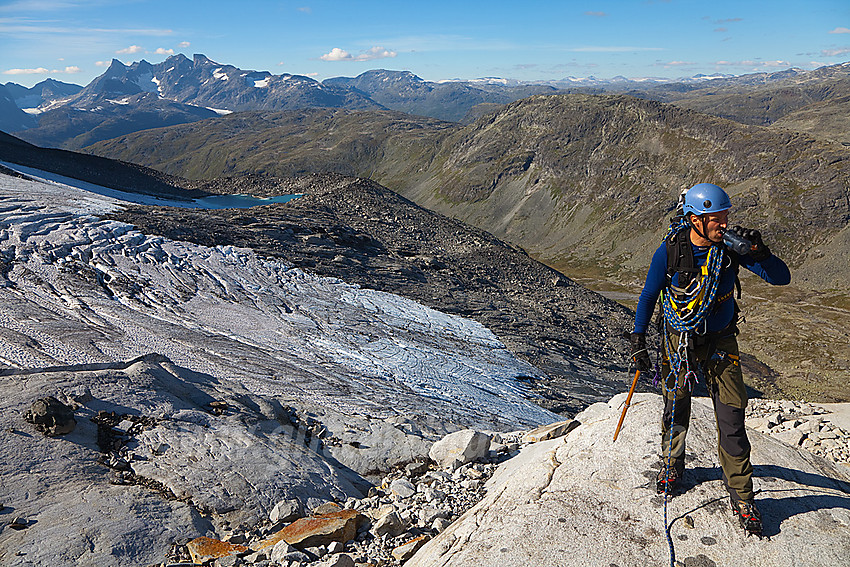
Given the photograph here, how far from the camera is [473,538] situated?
277 inches

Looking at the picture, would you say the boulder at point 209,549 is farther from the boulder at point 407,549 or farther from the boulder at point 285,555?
the boulder at point 407,549

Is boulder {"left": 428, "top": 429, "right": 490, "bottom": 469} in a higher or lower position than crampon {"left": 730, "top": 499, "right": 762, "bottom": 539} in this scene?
lower

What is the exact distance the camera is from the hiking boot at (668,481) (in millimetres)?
7449

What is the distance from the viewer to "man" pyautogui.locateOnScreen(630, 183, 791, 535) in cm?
686

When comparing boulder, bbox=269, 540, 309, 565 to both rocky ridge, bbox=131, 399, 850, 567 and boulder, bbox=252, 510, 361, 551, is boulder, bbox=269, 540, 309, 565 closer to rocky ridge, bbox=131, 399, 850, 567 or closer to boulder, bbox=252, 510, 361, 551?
rocky ridge, bbox=131, 399, 850, 567

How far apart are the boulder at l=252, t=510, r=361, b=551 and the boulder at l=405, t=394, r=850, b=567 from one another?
1299mm

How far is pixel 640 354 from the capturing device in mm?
7824

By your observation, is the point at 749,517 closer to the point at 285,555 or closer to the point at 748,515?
the point at 748,515

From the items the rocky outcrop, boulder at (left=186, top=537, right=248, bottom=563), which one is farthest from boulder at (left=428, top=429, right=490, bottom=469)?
the rocky outcrop

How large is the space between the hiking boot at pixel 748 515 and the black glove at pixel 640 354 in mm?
2078

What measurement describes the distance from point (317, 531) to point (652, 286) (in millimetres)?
6410

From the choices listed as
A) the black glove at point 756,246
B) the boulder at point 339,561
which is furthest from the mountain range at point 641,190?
the boulder at point 339,561

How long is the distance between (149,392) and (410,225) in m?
44.8

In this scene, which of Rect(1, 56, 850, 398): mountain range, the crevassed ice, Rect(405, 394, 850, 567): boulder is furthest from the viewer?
Rect(1, 56, 850, 398): mountain range
